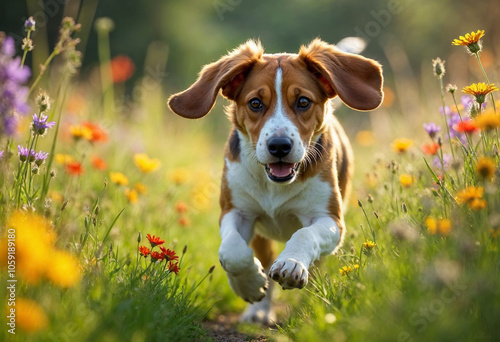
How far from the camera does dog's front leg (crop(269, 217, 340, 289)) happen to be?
2717 millimetres

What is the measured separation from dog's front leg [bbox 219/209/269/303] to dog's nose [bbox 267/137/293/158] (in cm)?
49

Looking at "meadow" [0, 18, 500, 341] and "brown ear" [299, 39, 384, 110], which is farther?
"brown ear" [299, 39, 384, 110]

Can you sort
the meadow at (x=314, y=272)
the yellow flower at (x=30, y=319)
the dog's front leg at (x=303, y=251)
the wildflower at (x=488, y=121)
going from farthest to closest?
the dog's front leg at (x=303, y=251), the wildflower at (x=488, y=121), the meadow at (x=314, y=272), the yellow flower at (x=30, y=319)

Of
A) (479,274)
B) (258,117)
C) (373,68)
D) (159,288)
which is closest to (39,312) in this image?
(159,288)

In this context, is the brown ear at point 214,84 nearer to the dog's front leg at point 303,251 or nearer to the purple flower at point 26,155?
the dog's front leg at point 303,251

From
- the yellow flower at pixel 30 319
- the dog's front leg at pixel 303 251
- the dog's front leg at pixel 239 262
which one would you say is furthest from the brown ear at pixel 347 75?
the yellow flower at pixel 30 319

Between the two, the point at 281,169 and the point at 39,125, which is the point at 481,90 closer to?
the point at 281,169

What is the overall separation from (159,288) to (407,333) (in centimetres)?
112

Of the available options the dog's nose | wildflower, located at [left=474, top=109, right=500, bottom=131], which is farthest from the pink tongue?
wildflower, located at [left=474, top=109, right=500, bottom=131]

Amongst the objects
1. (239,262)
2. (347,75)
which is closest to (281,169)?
(239,262)

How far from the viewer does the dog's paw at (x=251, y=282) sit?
3172 mm

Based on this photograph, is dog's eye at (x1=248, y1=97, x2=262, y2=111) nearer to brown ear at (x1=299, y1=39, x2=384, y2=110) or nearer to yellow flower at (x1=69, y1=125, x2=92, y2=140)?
brown ear at (x1=299, y1=39, x2=384, y2=110)

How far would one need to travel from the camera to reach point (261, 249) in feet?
13.6

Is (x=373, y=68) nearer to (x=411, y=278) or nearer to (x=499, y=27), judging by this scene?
(x=411, y=278)
